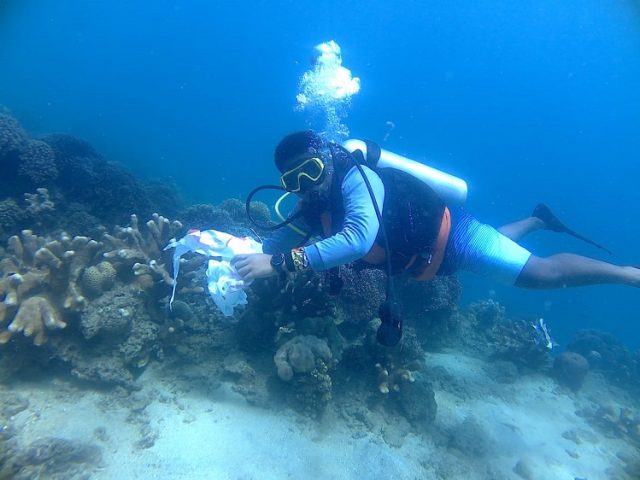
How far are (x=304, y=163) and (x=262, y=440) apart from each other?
3.10 m

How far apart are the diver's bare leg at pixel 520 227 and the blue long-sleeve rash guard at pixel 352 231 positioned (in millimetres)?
3735

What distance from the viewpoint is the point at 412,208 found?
14.7ft

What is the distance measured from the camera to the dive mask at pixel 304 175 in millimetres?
3781

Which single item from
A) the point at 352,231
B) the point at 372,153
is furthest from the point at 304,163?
the point at 372,153

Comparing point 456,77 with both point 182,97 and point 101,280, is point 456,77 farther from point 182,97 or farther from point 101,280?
point 101,280

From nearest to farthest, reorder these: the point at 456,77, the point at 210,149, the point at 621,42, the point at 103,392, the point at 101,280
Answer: the point at 103,392 → the point at 101,280 → the point at 210,149 → the point at 621,42 → the point at 456,77

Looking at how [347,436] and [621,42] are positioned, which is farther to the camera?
[621,42]

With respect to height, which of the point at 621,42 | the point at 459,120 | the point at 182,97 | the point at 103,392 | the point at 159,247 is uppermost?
the point at 621,42

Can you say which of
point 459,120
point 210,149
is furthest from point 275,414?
point 459,120

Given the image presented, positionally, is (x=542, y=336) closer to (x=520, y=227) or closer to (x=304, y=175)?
(x=520, y=227)

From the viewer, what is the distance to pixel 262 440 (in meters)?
4.01

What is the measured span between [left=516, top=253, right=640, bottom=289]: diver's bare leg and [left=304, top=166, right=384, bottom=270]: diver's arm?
2450 mm

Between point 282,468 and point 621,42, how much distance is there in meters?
127

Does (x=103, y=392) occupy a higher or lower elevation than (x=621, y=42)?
lower
